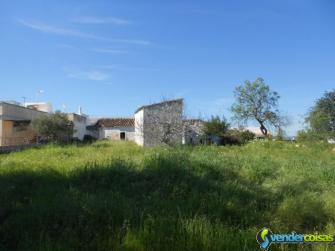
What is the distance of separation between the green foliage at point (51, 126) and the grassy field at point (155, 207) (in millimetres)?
24896

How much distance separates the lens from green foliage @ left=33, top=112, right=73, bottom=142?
3575cm

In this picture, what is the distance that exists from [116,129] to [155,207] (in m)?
46.8

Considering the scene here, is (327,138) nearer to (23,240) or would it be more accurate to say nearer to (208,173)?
(208,173)

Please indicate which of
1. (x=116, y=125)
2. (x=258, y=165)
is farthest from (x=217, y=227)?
(x=116, y=125)

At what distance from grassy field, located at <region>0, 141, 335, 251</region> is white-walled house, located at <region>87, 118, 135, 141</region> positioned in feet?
136

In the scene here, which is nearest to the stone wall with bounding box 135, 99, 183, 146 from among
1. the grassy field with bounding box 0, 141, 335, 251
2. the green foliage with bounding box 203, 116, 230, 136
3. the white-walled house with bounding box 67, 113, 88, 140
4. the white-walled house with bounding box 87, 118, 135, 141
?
the green foliage with bounding box 203, 116, 230, 136

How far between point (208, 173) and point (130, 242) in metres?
5.63

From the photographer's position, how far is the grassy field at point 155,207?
6.09 m

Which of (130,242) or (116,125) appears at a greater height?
(116,125)

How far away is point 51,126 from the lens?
36062 millimetres

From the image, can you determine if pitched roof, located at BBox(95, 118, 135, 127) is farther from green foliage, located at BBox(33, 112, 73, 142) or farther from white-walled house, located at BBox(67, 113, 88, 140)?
green foliage, located at BBox(33, 112, 73, 142)

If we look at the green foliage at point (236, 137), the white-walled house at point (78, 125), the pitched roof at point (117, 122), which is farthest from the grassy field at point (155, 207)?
the pitched roof at point (117, 122)

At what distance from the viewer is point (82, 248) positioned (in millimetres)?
6051

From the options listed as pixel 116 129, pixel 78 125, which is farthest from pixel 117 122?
pixel 78 125
